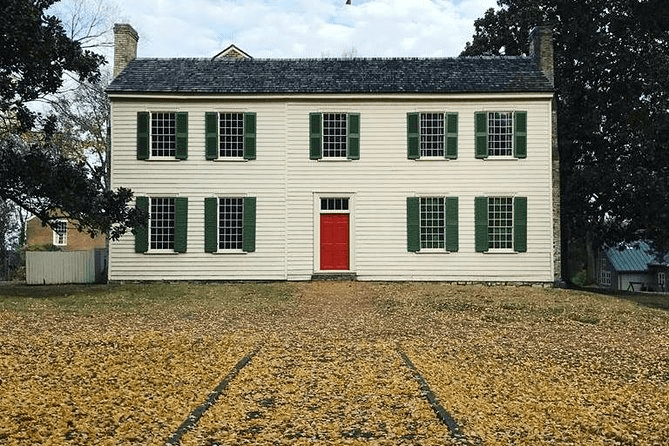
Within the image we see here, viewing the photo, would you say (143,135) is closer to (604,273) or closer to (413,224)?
(413,224)

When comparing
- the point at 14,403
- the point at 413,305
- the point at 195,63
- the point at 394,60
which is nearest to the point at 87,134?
the point at 195,63

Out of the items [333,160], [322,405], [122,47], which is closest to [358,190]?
[333,160]

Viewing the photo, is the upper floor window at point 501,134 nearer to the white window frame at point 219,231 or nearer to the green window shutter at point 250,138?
the green window shutter at point 250,138

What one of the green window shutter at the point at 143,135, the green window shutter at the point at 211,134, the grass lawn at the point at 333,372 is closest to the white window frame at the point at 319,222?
the green window shutter at the point at 211,134

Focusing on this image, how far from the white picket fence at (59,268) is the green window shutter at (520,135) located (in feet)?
48.3

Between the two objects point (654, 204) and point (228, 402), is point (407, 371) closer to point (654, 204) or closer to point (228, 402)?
point (228, 402)

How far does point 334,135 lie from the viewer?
2186 cm

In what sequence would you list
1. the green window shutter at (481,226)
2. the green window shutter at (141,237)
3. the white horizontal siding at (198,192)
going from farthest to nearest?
1. the white horizontal siding at (198,192)
2. the green window shutter at (141,237)
3. the green window shutter at (481,226)

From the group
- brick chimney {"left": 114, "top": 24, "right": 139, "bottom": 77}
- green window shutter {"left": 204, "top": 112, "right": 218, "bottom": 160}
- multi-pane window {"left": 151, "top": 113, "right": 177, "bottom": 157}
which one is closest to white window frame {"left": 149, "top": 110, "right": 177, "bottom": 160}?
multi-pane window {"left": 151, "top": 113, "right": 177, "bottom": 157}

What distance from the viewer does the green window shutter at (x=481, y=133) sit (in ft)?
70.7

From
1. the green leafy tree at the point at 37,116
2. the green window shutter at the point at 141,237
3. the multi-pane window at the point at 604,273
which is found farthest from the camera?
the multi-pane window at the point at 604,273

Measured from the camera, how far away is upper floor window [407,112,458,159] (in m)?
21.6

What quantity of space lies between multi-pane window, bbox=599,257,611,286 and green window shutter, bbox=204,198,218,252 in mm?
39117

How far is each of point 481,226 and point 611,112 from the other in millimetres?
7452
